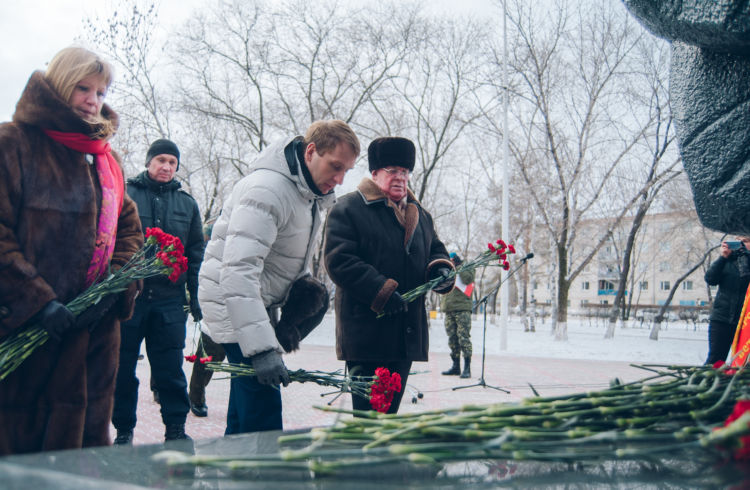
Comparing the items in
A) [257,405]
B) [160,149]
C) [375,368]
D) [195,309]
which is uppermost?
[160,149]

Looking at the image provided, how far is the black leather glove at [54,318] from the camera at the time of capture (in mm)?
1965

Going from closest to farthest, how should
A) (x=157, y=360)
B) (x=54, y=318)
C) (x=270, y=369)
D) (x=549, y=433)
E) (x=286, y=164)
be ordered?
(x=549, y=433) < (x=54, y=318) < (x=270, y=369) < (x=286, y=164) < (x=157, y=360)

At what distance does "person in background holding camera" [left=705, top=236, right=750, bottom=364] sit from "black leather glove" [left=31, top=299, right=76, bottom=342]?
588 cm

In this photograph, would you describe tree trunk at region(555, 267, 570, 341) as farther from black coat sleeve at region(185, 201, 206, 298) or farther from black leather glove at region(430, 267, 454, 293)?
black leather glove at region(430, 267, 454, 293)

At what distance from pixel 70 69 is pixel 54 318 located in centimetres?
98

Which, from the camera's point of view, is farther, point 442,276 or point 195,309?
point 195,309

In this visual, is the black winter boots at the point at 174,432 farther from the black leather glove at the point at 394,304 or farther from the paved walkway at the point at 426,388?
the black leather glove at the point at 394,304

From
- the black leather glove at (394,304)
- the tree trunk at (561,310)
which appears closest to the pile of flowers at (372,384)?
the black leather glove at (394,304)

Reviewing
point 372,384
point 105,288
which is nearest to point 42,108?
point 105,288

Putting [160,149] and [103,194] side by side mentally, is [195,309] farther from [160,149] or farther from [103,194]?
[103,194]

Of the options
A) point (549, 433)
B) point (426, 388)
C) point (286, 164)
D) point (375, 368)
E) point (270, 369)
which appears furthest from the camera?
point (426, 388)

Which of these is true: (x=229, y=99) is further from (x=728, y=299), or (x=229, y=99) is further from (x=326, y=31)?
(x=728, y=299)

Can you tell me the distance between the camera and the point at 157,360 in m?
3.88

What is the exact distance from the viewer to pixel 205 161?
19969mm
